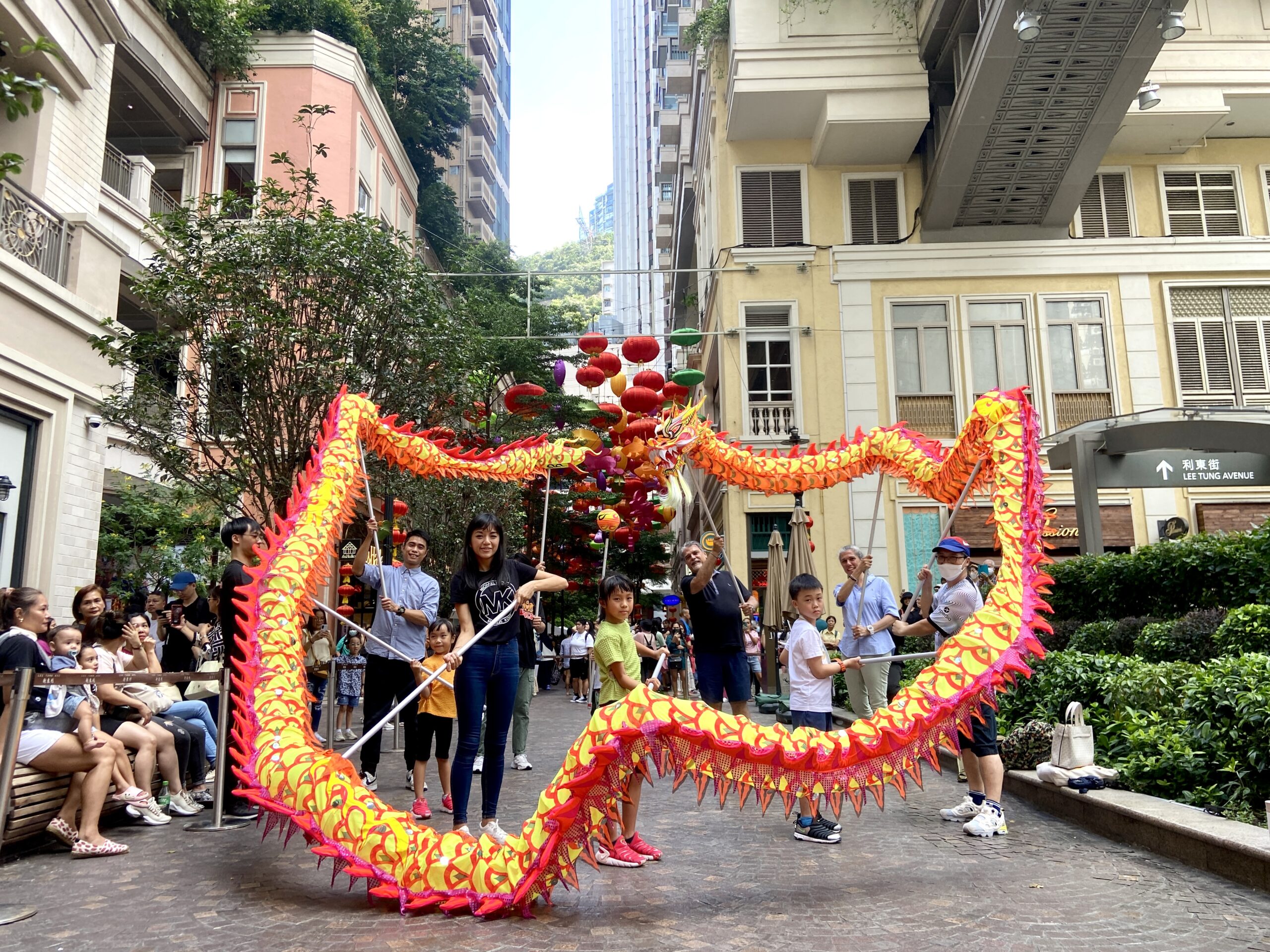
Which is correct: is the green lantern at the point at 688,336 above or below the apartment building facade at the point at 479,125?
below

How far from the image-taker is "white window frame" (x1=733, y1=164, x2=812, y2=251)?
2148 cm

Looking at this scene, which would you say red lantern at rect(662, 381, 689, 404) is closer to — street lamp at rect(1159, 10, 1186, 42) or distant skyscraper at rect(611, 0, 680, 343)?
street lamp at rect(1159, 10, 1186, 42)

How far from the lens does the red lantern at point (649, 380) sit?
12523 mm

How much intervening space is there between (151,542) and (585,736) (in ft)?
52.9

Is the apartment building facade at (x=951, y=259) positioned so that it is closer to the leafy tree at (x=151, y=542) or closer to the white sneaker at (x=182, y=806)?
the leafy tree at (x=151, y=542)

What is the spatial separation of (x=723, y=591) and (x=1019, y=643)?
2.66 m

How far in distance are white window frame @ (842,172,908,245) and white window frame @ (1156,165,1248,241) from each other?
222 inches

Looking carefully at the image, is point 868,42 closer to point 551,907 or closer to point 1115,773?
point 1115,773

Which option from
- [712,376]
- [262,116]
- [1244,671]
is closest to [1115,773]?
[1244,671]

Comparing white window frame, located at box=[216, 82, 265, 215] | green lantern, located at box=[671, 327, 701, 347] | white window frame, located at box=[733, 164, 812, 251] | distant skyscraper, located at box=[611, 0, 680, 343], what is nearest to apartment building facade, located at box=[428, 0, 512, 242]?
distant skyscraper, located at box=[611, 0, 680, 343]

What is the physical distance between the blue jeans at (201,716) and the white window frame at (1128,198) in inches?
791

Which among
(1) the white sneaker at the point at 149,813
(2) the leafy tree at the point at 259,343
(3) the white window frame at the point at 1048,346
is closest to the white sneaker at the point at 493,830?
(1) the white sneaker at the point at 149,813

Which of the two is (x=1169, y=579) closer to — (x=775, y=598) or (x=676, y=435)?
(x=775, y=598)

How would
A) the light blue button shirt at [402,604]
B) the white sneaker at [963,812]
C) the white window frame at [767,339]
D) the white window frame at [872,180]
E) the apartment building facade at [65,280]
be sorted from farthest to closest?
1. the white window frame at [872,180]
2. the white window frame at [767,339]
3. the apartment building facade at [65,280]
4. the light blue button shirt at [402,604]
5. the white sneaker at [963,812]
